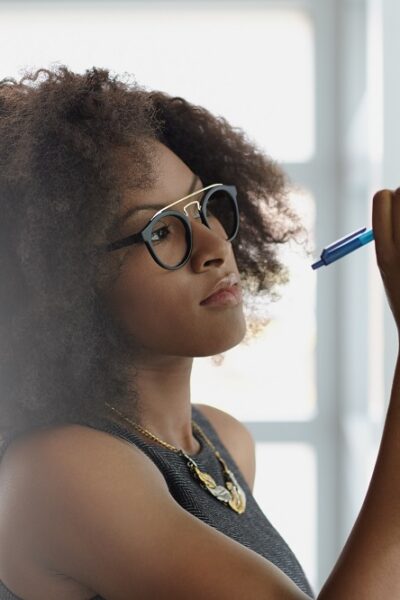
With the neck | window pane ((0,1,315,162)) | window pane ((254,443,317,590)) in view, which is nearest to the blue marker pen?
the neck

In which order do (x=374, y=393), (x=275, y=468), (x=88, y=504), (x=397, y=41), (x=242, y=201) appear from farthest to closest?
(x=275, y=468), (x=374, y=393), (x=397, y=41), (x=242, y=201), (x=88, y=504)

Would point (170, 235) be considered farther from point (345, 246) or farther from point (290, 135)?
point (290, 135)

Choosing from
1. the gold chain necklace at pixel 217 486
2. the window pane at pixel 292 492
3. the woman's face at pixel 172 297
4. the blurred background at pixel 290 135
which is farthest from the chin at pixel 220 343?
the window pane at pixel 292 492

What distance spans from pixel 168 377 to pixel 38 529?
252mm

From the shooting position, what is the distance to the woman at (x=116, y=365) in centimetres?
80

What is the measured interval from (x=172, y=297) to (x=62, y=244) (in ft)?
0.39

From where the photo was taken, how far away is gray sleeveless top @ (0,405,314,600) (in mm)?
961

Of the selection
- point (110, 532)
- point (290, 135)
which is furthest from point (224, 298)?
point (290, 135)

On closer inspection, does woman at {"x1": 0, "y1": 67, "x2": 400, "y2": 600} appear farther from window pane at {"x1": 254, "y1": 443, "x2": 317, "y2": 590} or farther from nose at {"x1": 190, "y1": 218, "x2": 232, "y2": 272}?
window pane at {"x1": 254, "y1": 443, "x2": 317, "y2": 590}

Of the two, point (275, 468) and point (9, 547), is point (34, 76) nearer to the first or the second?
point (9, 547)

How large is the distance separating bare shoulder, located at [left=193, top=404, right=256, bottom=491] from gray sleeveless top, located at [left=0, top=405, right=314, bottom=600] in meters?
0.13

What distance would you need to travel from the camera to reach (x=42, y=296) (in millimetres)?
949

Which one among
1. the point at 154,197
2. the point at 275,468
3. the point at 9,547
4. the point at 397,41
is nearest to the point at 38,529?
the point at 9,547

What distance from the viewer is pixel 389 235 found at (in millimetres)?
819
